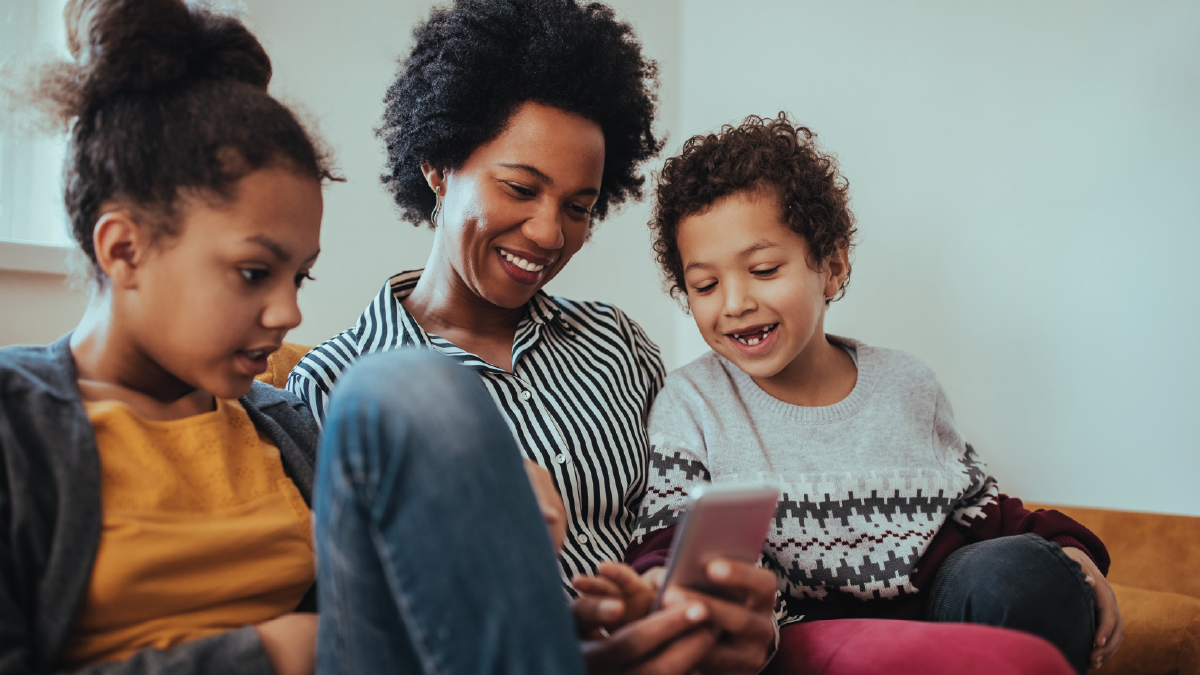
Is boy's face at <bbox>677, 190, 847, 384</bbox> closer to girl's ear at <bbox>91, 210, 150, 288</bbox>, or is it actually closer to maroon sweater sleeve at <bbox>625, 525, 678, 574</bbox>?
maroon sweater sleeve at <bbox>625, 525, 678, 574</bbox>

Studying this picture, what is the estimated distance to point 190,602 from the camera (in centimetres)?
75

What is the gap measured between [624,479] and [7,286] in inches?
40.8

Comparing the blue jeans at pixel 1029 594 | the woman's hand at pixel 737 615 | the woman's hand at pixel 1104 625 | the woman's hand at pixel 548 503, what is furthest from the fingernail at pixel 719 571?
the woman's hand at pixel 1104 625

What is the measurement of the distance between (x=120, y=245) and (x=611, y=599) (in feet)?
1.91

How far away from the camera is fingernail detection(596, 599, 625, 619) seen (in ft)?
2.54

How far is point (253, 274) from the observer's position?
81cm

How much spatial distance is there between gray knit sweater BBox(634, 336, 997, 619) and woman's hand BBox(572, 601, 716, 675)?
1.34ft

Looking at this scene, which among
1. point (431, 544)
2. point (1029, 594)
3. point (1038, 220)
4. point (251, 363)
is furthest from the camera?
point (1038, 220)

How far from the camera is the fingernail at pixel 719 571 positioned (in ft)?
2.47

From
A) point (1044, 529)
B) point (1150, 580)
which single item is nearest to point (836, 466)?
Answer: point (1044, 529)

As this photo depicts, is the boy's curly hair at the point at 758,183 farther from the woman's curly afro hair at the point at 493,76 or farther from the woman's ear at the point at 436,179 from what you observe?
the woman's ear at the point at 436,179

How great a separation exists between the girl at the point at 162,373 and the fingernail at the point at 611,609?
28 centimetres

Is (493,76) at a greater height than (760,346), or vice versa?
(493,76)

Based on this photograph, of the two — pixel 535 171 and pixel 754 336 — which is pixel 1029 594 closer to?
pixel 754 336
